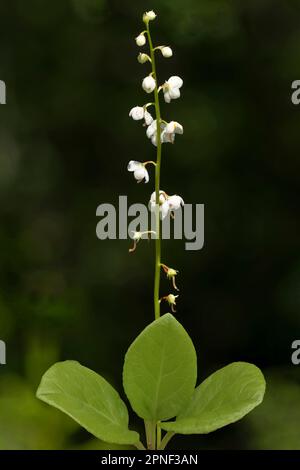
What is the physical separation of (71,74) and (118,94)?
19 cm

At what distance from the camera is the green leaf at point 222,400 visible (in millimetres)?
1927

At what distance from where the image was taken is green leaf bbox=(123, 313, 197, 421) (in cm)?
196

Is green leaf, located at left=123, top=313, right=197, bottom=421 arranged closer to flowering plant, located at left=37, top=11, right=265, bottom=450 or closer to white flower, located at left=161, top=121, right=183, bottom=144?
flowering plant, located at left=37, top=11, right=265, bottom=450

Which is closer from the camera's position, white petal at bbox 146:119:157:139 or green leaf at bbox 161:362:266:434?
green leaf at bbox 161:362:266:434

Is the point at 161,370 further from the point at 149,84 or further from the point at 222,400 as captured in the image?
the point at 149,84

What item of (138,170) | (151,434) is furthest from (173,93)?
(151,434)

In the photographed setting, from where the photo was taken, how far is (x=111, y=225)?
268cm

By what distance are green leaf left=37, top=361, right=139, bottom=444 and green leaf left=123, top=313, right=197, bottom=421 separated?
0.19 feet

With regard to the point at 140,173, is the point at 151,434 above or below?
below

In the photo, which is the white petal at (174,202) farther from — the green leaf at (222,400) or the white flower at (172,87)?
the green leaf at (222,400)

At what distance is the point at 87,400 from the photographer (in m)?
2.02

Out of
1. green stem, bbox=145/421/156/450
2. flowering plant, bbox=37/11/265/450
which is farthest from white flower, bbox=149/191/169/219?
green stem, bbox=145/421/156/450

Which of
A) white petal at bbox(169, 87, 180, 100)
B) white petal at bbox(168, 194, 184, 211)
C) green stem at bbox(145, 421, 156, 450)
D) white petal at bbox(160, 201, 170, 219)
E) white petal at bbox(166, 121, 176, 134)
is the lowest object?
green stem at bbox(145, 421, 156, 450)

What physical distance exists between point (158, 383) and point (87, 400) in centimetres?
17
